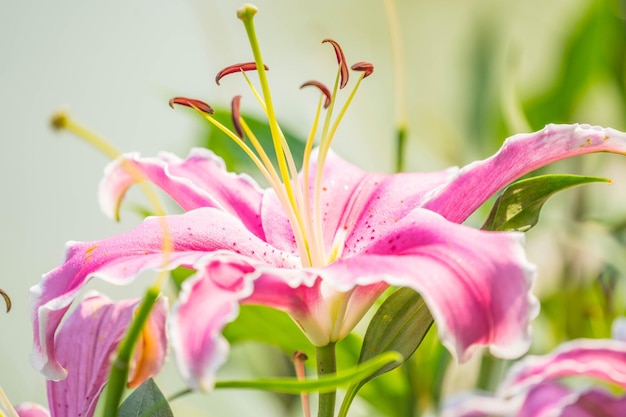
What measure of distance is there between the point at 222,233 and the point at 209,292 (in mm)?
70

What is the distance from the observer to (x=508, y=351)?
224 mm

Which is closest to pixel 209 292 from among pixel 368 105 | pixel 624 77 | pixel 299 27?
pixel 624 77

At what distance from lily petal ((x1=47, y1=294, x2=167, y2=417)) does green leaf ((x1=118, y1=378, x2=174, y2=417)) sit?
1 centimetres

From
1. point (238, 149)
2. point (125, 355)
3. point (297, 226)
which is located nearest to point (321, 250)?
point (297, 226)

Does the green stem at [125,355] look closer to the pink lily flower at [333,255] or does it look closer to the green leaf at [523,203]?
the pink lily flower at [333,255]

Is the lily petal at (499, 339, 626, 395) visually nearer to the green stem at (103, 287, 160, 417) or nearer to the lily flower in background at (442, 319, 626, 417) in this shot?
the lily flower in background at (442, 319, 626, 417)

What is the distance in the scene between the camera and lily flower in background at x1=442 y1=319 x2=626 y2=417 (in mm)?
303

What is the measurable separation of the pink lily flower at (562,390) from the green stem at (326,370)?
0.05 metres

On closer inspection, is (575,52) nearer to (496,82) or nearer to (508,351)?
(496,82)

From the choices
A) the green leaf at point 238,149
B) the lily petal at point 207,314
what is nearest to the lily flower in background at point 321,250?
the lily petal at point 207,314

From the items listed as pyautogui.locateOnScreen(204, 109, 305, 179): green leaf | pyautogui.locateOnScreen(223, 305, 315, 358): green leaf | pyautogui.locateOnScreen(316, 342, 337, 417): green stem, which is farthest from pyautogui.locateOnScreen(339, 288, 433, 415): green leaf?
pyautogui.locateOnScreen(204, 109, 305, 179): green leaf

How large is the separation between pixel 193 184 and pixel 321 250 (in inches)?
2.2

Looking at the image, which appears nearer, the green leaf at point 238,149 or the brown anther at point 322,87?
the brown anther at point 322,87

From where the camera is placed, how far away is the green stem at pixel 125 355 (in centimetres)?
20
